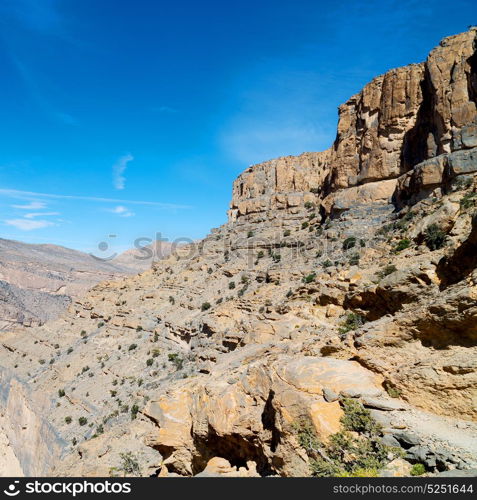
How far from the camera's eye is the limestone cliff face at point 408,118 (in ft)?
88.8

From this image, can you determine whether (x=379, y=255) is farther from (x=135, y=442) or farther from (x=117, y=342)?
(x=117, y=342)

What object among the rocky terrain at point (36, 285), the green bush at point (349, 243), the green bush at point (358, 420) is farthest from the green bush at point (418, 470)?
the rocky terrain at point (36, 285)

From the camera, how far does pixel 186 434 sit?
1095 cm

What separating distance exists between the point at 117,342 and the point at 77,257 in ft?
582

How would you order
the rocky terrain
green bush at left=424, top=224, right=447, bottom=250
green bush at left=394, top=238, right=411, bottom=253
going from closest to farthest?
green bush at left=424, top=224, right=447, bottom=250
green bush at left=394, top=238, right=411, bottom=253
the rocky terrain

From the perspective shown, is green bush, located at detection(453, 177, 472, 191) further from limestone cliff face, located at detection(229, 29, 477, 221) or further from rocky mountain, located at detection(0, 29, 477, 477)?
limestone cliff face, located at detection(229, 29, 477, 221)

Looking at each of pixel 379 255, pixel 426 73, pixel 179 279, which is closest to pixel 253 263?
pixel 179 279

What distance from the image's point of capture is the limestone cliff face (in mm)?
27062

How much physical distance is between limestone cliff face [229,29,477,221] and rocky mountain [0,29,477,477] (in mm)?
147

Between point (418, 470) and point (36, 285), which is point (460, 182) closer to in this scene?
point (418, 470)

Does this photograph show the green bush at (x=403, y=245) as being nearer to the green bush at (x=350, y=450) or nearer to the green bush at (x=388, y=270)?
the green bush at (x=388, y=270)

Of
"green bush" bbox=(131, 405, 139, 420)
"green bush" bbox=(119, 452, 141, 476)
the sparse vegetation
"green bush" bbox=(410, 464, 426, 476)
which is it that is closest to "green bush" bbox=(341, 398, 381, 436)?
the sparse vegetation

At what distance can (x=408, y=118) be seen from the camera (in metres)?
34.3

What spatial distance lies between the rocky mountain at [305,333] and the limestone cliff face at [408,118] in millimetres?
147
